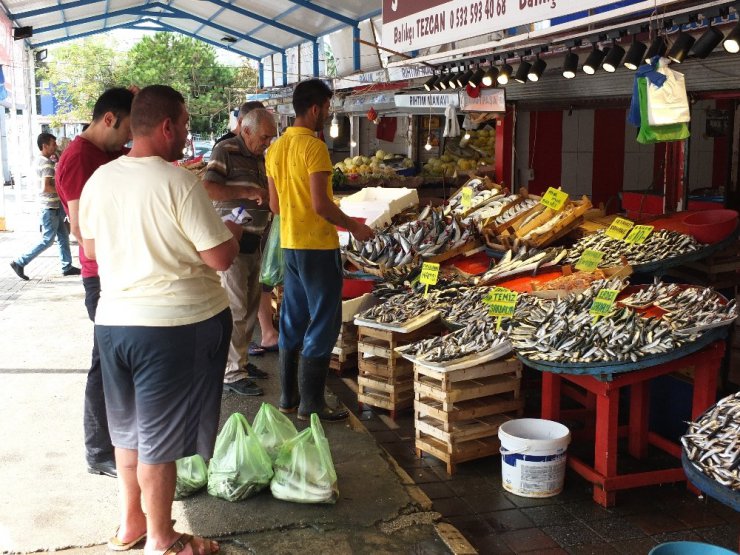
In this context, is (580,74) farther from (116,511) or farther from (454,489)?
(116,511)

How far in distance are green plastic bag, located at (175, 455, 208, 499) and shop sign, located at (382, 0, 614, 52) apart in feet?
10.2

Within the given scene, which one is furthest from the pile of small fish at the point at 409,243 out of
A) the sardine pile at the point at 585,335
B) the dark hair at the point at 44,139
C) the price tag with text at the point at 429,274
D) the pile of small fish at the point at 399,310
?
the dark hair at the point at 44,139

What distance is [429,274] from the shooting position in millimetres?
6277

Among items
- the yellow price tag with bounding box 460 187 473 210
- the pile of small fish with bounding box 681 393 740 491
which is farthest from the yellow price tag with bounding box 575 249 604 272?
the pile of small fish with bounding box 681 393 740 491

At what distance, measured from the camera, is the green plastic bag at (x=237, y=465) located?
4.20m

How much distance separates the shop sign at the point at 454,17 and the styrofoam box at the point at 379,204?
7.13 ft

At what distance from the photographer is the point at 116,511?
416 centimetres

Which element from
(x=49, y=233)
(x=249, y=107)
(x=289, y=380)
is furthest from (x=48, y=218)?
(x=289, y=380)

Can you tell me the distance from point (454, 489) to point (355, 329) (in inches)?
96.1

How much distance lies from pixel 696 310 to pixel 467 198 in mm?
4053

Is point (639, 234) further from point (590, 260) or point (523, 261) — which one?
point (523, 261)

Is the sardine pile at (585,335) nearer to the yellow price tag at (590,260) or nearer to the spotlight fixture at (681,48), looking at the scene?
the yellow price tag at (590,260)

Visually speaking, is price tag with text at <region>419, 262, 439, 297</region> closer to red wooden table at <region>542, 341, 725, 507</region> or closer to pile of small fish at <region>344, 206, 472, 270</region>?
pile of small fish at <region>344, 206, 472, 270</region>

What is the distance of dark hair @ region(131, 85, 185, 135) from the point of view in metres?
3.35
